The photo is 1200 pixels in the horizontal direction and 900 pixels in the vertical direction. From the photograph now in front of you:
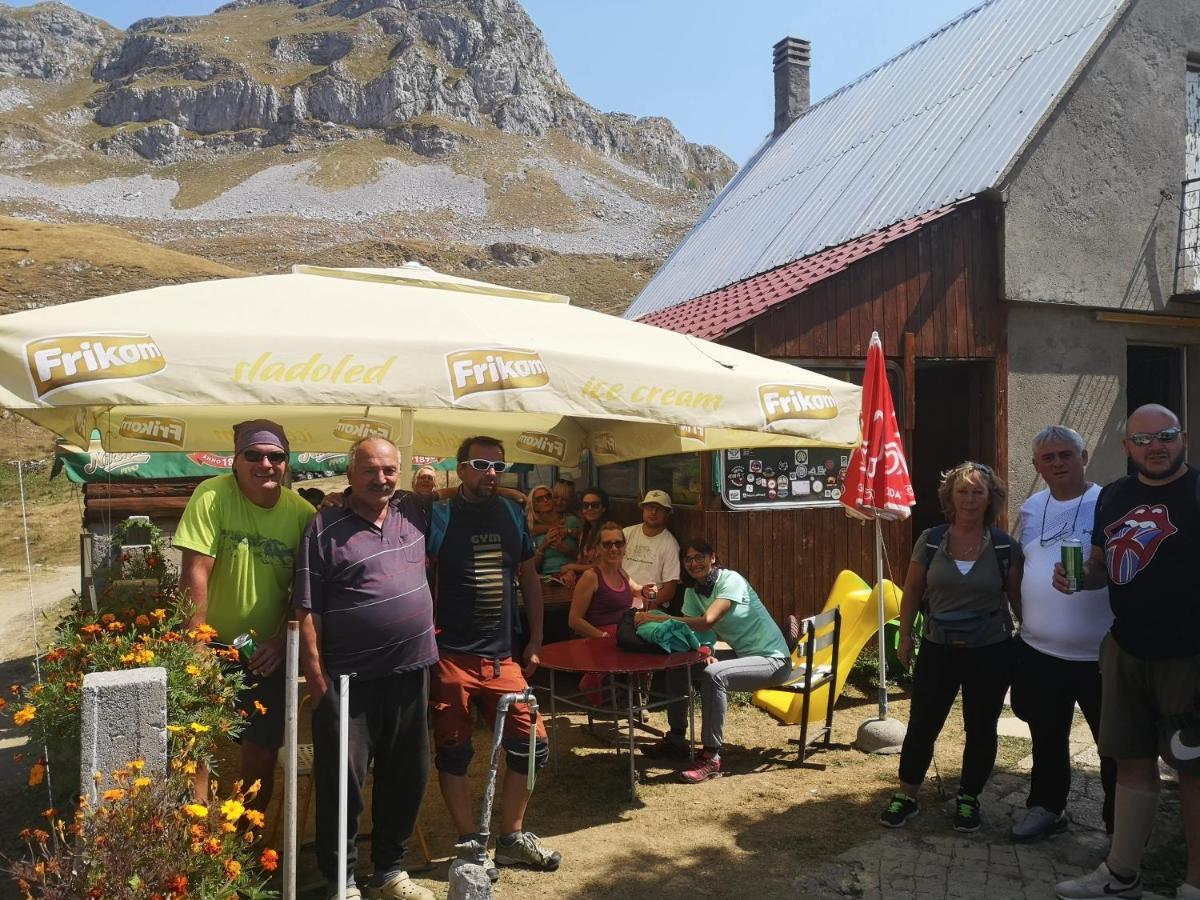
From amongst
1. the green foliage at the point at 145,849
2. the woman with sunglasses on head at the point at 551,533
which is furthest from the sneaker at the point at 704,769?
the green foliage at the point at 145,849

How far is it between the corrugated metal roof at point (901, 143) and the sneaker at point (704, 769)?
235 inches

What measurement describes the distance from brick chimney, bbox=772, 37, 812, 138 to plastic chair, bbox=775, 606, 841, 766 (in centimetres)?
1201

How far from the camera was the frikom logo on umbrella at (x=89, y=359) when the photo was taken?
→ 3.15 metres

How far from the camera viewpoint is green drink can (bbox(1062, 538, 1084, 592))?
11.9 feet

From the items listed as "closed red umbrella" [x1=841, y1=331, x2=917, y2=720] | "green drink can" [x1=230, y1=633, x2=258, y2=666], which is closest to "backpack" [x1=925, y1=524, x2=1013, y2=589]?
"closed red umbrella" [x1=841, y1=331, x2=917, y2=720]

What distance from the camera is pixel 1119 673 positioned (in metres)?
3.66

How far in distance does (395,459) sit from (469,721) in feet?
4.11

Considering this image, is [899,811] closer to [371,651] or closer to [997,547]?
[997,547]

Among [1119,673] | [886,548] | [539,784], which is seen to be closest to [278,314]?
[539,784]

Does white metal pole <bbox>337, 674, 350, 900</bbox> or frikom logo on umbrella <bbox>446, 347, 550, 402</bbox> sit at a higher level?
frikom logo on umbrella <bbox>446, 347, 550, 402</bbox>

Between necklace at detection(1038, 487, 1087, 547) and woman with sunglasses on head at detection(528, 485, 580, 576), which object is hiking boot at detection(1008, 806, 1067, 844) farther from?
woman with sunglasses on head at detection(528, 485, 580, 576)

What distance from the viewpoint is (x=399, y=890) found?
3.66 metres

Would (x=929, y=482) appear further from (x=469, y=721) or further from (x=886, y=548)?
(x=469, y=721)

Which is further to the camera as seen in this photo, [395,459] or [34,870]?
[395,459]
